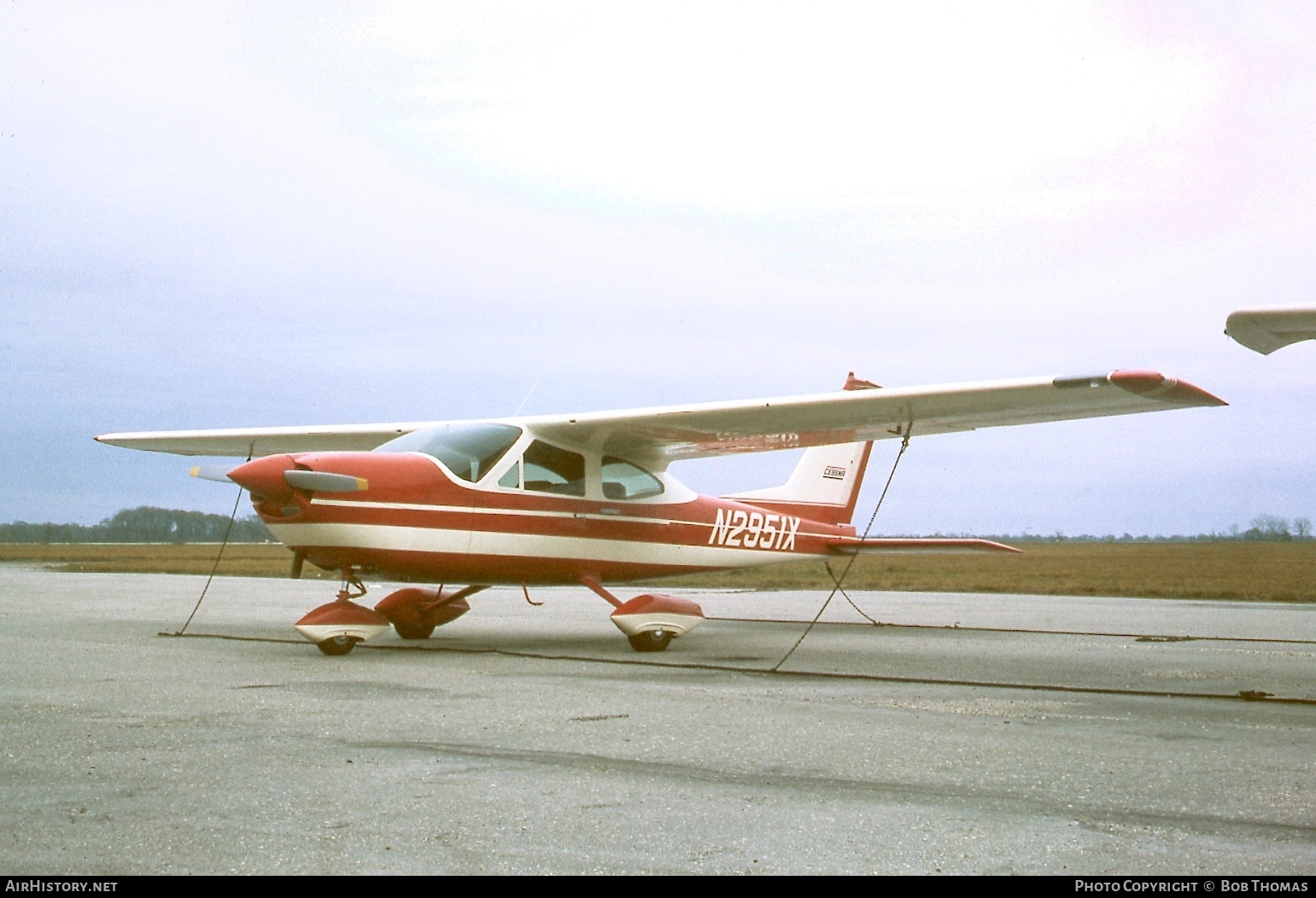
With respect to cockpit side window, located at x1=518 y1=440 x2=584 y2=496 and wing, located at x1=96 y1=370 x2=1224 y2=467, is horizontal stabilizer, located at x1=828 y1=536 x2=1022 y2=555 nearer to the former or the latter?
wing, located at x1=96 y1=370 x2=1224 y2=467

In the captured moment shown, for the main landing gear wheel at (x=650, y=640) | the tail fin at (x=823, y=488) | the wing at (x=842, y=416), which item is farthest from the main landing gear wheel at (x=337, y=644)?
the tail fin at (x=823, y=488)

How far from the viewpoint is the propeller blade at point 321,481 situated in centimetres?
934

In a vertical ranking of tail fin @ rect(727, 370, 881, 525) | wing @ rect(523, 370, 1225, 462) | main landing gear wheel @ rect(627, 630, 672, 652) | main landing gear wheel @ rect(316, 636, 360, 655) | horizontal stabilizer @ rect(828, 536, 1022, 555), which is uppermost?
wing @ rect(523, 370, 1225, 462)

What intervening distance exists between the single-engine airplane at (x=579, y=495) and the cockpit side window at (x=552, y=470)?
0.02 metres

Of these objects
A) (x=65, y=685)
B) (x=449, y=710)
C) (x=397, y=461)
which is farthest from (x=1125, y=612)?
(x=65, y=685)

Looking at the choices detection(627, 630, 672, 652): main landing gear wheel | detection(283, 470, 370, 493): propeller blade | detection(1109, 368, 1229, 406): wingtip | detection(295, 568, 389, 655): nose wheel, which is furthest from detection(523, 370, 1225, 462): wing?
detection(295, 568, 389, 655): nose wheel

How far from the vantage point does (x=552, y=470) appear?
11656 millimetres

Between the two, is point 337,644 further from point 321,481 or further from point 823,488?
point 823,488

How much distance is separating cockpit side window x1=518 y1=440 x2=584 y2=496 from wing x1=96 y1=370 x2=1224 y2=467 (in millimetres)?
162

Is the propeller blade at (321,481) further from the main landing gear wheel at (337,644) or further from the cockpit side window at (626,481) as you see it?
the cockpit side window at (626,481)

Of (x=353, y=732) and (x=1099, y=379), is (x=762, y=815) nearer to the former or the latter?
(x=353, y=732)

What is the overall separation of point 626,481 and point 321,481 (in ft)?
12.6

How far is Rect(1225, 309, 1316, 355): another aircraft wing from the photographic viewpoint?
5902 millimetres

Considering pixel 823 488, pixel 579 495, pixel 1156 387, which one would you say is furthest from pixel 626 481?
pixel 1156 387
